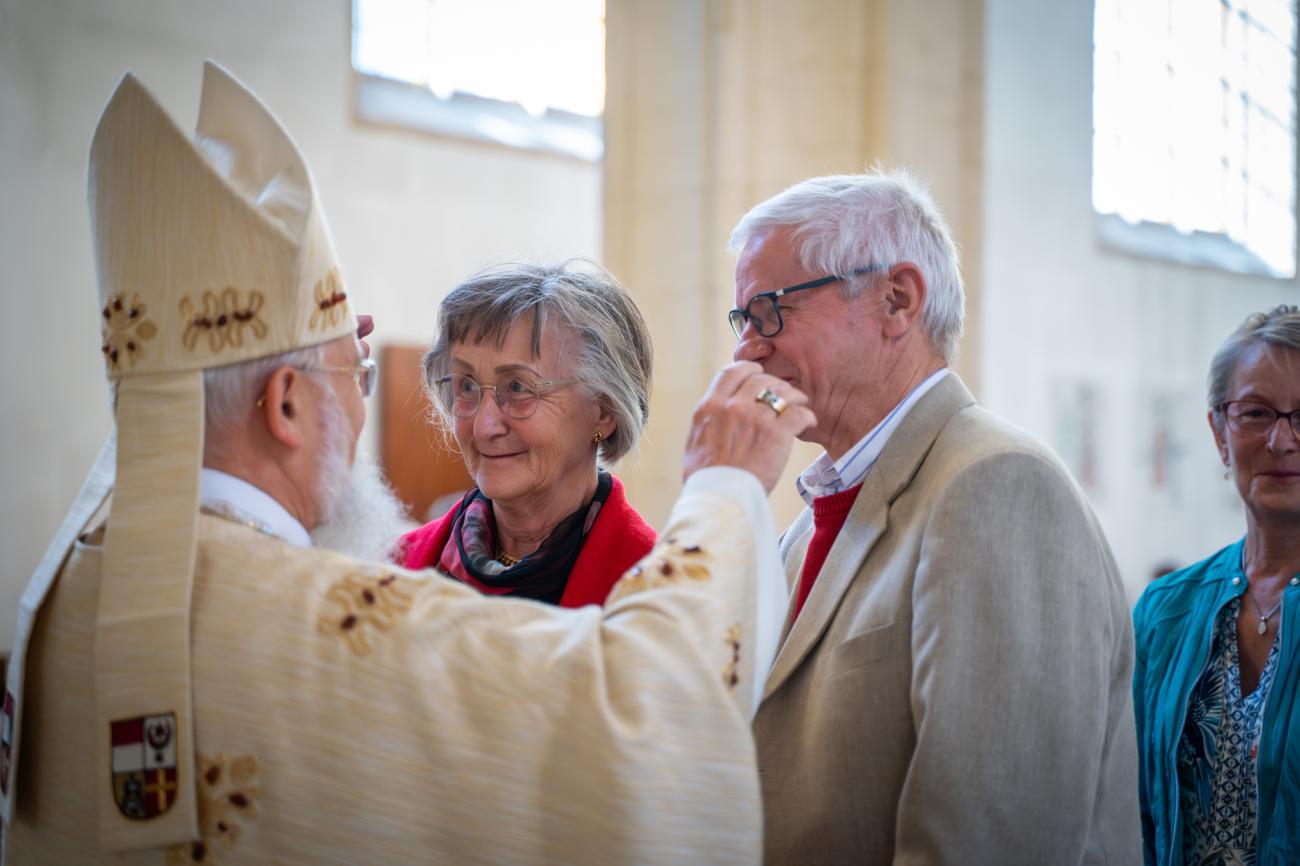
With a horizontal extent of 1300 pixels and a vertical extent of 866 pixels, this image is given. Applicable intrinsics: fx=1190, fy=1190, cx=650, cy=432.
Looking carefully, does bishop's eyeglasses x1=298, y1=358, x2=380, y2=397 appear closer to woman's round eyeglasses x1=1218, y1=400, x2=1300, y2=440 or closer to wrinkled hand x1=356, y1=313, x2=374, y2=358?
wrinkled hand x1=356, y1=313, x2=374, y2=358

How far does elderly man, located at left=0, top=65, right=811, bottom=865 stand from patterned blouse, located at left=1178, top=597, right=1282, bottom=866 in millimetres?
1658

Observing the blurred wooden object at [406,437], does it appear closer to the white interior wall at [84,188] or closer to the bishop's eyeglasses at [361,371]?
the white interior wall at [84,188]

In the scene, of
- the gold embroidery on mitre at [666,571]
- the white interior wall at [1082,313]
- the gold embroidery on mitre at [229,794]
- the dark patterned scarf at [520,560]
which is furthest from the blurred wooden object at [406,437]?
the gold embroidery on mitre at [229,794]

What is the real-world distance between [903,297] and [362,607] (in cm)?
135

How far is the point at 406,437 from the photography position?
1015cm

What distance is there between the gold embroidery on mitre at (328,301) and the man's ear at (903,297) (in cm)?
115

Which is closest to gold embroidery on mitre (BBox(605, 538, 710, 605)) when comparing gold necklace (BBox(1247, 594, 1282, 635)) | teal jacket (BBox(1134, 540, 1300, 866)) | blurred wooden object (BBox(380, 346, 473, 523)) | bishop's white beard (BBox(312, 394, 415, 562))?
bishop's white beard (BBox(312, 394, 415, 562))

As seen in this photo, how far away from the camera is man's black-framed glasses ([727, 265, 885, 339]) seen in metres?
2.46

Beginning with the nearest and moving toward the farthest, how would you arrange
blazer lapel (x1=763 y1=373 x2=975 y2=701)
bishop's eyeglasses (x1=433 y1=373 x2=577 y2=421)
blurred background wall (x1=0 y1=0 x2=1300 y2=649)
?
blazer lapel (x1=763 y1=373 x2=975 y2=701), bishop's eyeglasses (x1=433 y1=373 x2=577 y2=421), blurred background wall (x1=0 y1=0 x2=1300 y2=649)

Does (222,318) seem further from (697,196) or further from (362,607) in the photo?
(697,196)

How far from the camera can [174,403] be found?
5.58 ft

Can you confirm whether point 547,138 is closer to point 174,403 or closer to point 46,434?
point 46,434

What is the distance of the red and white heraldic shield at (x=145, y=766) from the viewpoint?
1567mm

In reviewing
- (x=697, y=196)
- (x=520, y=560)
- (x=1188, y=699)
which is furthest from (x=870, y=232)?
(x=697, y=196)
